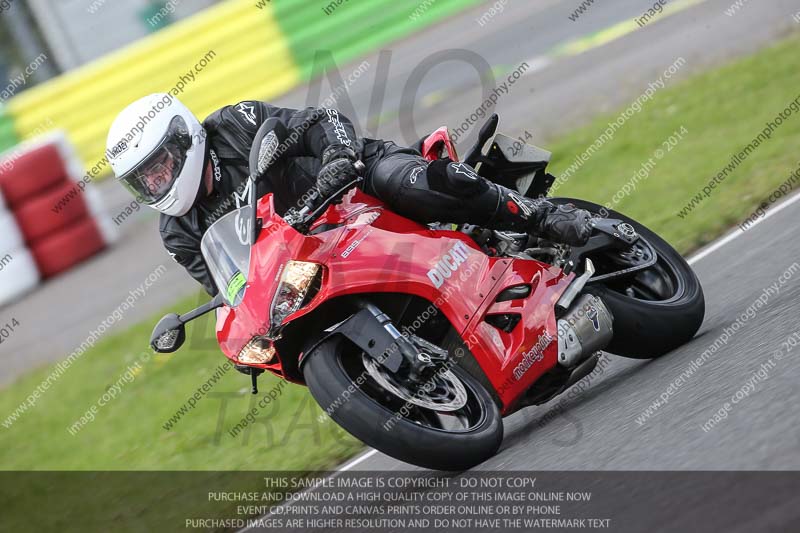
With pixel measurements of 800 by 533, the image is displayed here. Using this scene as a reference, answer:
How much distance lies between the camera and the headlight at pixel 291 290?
4.13 meters

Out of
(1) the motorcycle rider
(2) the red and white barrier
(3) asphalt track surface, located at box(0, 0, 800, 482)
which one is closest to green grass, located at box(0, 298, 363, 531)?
(3) asphalt track surface, located at box(0, 0, 800, 482)

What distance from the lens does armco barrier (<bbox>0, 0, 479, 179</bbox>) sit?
15.1 metres

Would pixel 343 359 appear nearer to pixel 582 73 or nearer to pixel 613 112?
pixel 613 112

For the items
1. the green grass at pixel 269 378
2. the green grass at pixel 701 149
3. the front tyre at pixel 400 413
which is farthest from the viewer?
the green grass at pixel 701 149

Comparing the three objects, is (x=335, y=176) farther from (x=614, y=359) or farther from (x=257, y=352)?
(x=614, y=359)

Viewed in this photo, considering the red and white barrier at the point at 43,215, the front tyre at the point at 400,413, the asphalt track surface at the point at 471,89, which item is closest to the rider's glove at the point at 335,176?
the front tyre at the point at 400,413

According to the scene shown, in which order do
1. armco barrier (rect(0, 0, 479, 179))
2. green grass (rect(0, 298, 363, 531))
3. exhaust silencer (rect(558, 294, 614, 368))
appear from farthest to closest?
armco barrier (rect(0, 0, 479, 179)) < green grass (rect(0, 298, 363, 531)) < exhaust silencer (rect(558, 294, 614, 368))

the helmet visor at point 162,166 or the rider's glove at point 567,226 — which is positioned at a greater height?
the helmet visor at point 162,166

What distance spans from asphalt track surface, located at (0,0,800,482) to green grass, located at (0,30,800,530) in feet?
2.21

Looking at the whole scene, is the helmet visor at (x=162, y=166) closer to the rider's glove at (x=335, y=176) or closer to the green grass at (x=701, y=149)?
the rider's glove at (x=335, y=176)

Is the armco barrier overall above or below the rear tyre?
below

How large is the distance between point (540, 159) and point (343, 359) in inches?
67.1

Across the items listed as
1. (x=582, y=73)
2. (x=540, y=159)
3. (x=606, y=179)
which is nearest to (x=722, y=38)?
(x=582, y=73)

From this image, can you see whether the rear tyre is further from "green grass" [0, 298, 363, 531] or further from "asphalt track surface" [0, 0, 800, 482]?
"green grass" [0, 298, 363, 531]
